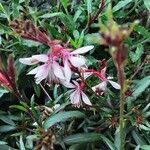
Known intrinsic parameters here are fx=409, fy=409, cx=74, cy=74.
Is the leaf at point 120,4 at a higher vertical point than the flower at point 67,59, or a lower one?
lower

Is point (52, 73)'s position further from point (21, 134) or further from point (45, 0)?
point (45, 0)

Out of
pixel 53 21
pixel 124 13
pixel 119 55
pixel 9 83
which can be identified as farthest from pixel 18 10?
pixel 119 55

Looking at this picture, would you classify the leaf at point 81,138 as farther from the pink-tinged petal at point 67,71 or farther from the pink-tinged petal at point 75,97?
the pink-tinged petal at point 67,71

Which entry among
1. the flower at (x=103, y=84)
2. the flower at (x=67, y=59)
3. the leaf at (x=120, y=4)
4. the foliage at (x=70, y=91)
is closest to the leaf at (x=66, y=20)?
the foliage at (x=70, y=91)

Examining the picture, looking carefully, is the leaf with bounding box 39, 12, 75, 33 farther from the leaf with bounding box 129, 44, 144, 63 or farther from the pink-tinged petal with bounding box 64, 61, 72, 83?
the pink-tinged petal with bounding box 64, 61, 72, 83

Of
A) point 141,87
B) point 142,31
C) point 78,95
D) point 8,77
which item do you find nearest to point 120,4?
point 142,31

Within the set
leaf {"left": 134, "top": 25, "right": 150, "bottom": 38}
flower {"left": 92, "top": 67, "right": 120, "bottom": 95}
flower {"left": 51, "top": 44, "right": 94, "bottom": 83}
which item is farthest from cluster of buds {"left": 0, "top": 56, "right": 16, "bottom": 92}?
leaf {"left": 134, "top": 25, "right": 150, "bottom": 38}
